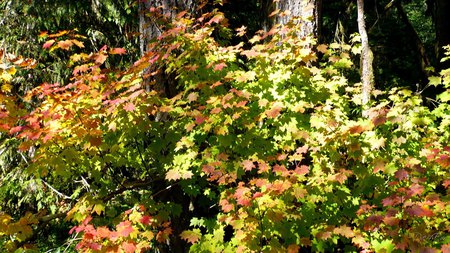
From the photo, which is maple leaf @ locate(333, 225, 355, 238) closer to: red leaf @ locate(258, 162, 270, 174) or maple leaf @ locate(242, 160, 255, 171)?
red leaf @ locate(258, 162, 270, 174)

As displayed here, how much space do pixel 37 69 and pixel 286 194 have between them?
584 cm

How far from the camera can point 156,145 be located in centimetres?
402

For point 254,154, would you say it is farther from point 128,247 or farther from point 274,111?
point 128,247

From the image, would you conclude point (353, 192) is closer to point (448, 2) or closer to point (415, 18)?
point (448, 2)

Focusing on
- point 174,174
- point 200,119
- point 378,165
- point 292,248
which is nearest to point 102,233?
point 174,174

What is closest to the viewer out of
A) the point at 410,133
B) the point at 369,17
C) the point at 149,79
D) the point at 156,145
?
the point at 156,145

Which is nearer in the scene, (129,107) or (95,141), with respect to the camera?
(129,107)

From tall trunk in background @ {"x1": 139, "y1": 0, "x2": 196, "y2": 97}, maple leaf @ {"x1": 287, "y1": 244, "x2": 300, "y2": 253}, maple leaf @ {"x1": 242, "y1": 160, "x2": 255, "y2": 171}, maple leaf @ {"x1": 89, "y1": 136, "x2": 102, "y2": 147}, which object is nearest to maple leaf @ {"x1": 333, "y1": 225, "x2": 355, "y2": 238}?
maple leaf @ {"x1": 287, "y1": 244, "x2": 300, "y2": 253}

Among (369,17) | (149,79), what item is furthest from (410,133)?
(369,17)

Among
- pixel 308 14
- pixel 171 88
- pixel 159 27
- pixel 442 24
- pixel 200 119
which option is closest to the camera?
pixel 200 119

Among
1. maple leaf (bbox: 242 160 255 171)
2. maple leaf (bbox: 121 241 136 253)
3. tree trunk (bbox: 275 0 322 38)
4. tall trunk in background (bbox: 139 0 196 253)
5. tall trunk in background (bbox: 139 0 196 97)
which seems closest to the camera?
maple leaf (bbox: 121 241 136 253)

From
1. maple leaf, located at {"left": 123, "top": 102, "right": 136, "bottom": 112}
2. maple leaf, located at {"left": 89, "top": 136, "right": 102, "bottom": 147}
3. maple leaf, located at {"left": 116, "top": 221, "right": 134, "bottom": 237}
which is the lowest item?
maple leaf, located at {"left": 116, "top": 221, "right": 134, "bottom": 237}

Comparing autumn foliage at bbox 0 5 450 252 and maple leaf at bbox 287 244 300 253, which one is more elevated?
autumn foliage at bbox 0 5 450 252

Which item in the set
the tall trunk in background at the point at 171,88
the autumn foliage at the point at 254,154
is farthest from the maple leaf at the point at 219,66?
the tall trunk in background at the point at 171,88
